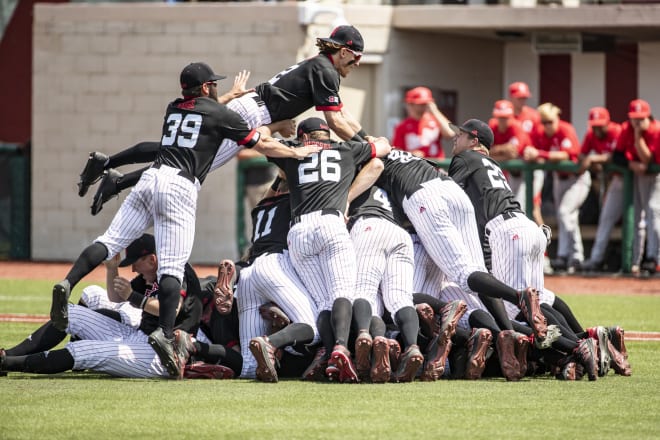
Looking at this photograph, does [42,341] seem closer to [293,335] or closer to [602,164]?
[293,335]

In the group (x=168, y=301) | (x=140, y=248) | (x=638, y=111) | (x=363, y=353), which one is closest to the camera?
(x=363, y=353)

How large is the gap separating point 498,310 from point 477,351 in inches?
19.2

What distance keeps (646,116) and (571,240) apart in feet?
6.22

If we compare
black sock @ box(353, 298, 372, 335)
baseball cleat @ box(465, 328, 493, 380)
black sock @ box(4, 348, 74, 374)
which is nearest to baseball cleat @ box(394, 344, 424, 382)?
black sock @ box(353, 298, 372, 335)

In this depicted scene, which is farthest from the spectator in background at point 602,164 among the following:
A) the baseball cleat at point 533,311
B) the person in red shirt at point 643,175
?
the baseball cleat at point 533,311

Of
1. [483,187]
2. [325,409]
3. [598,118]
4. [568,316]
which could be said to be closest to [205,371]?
[325,409]

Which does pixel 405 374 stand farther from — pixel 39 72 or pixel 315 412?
pixel 39 72

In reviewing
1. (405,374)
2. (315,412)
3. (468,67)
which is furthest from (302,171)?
(468,67)

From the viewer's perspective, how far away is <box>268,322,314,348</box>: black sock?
7832mm

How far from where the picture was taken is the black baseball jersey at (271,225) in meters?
8.73

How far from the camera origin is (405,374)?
A: 25.6ft

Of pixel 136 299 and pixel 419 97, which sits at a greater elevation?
pixel 419 97

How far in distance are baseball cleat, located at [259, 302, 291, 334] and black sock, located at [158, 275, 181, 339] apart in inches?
22.8

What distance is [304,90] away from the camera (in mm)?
9336
